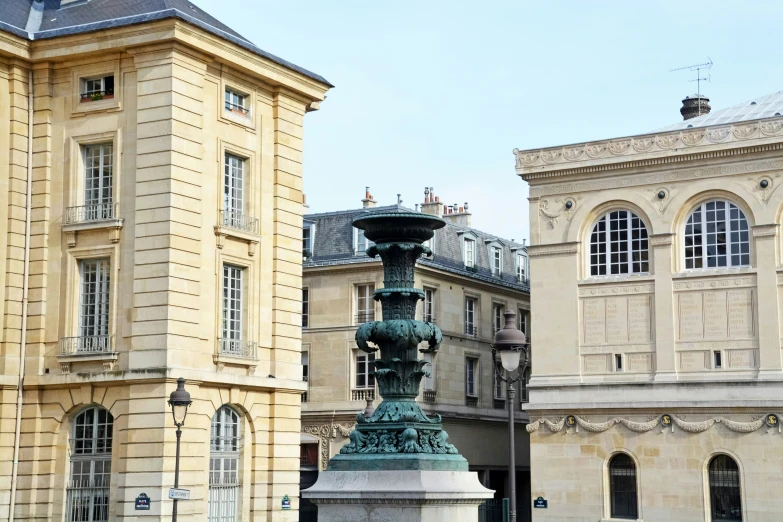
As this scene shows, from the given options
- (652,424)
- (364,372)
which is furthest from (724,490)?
(364,372)

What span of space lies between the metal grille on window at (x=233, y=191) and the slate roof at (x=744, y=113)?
17561 millimetres

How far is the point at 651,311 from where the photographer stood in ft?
132

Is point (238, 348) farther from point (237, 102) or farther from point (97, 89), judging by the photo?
point (97, 89)

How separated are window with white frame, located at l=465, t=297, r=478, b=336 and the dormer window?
22.9m

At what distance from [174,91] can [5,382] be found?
7.58 metres

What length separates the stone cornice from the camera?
39062 millimetres

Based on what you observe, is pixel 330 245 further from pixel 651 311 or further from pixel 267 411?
pixel 267 411

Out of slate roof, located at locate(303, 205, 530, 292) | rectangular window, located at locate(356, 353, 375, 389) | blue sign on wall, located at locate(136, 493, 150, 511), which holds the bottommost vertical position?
blue sign on wall, located at locate(136, 493, 150, 511)

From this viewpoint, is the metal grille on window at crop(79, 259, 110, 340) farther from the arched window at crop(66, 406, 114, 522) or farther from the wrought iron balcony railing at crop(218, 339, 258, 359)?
the wrought iron balcony railing at crop(218, 339, 258, 359)

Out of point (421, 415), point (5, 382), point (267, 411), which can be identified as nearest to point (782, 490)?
point (267, 411)

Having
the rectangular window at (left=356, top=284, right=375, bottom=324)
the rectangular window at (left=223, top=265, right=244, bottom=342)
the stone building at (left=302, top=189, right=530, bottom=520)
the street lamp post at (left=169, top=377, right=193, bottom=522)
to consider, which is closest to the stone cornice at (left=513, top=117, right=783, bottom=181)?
the stone building at (left=302, top=189, right=530, bottom=520)

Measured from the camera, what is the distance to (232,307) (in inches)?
1193

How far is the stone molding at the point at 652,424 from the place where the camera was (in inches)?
1497

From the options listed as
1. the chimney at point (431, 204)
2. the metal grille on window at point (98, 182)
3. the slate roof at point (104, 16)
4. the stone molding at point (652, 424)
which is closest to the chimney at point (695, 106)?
the chimney at point (431, 204)
